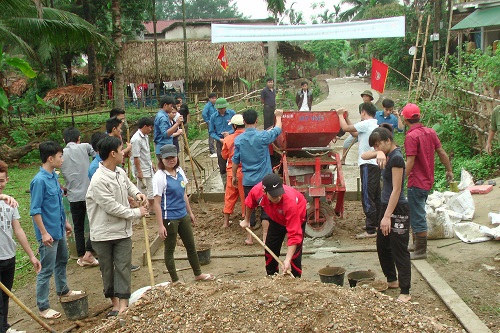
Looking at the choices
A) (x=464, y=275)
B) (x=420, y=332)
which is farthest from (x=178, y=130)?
(x=420, y=332)

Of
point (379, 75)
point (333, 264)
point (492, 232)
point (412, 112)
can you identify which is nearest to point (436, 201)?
point (492, 232)

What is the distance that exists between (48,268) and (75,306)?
46cm

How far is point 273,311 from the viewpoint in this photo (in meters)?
4.11

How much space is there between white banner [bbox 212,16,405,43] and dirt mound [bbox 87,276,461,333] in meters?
9.26

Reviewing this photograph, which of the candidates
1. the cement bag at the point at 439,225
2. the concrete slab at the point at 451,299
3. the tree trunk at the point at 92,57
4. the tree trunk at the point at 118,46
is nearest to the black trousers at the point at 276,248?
the concrete slab at the point at 451,299

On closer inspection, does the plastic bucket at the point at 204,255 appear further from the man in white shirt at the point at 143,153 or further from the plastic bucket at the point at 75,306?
the man in white shirt at the point at 143,153

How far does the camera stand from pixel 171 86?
26562 millimetres

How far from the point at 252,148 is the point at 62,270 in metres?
2.73

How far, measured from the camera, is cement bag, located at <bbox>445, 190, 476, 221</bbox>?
7.26 m

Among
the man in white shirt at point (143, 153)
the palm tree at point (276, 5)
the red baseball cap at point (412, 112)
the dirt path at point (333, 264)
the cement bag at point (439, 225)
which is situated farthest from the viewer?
the palm tree at point (276, 5)

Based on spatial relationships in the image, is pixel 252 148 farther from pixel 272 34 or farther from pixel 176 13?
pixel 176 13

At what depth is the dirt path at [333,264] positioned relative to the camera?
475cm

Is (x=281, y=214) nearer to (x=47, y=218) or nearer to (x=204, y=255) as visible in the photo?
(x=204, y=255)

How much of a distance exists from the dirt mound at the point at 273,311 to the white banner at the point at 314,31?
9258mm
